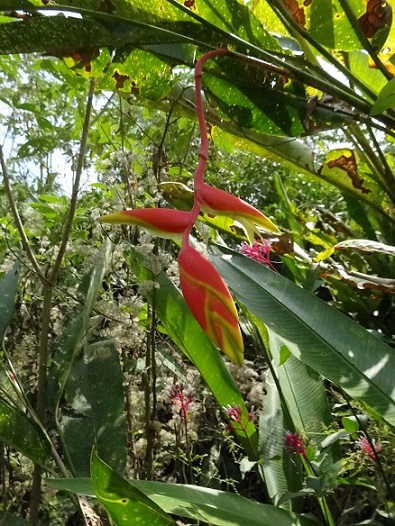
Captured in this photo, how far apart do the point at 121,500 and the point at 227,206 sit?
0.30 m

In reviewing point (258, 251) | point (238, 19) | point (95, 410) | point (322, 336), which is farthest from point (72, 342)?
point (238, 19)

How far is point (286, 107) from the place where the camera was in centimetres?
91

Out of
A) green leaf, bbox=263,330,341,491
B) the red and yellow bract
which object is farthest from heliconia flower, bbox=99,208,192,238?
green leaf, bbox=263,330,341,491

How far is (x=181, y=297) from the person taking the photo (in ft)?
3.29

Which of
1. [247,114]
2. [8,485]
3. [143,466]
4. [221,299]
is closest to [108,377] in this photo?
[143,466]

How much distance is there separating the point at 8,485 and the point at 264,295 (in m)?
0.71

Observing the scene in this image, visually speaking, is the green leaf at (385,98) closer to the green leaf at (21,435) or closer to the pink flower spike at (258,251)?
the pink flower spike at (258,251)

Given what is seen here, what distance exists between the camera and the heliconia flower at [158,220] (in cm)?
47

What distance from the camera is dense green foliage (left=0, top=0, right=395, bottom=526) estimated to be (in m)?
0.76

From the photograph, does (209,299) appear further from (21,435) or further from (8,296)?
(8,296)

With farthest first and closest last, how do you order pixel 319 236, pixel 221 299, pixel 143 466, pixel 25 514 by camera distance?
pixel 319 236, pixel 25 514, pixel 143 466, pixel 221 299

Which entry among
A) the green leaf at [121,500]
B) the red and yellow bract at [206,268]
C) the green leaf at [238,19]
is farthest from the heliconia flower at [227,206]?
the green leaf at [238,19]

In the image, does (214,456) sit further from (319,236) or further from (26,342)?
(319,236)

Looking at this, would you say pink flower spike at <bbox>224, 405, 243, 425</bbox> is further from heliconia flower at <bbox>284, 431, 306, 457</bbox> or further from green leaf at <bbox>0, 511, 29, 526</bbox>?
green leaf at <bbox>0, 511, 29, 526</bbox>
